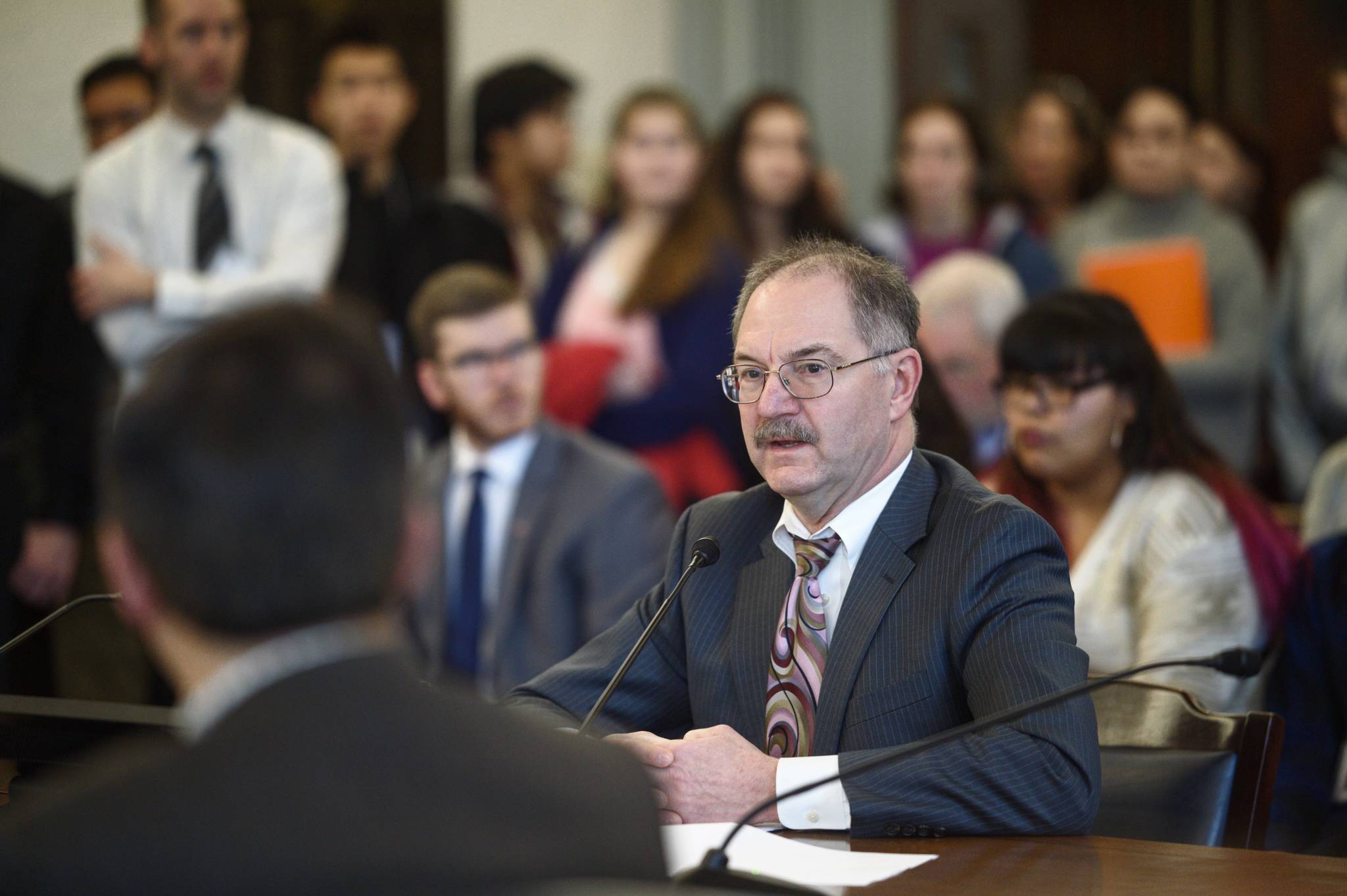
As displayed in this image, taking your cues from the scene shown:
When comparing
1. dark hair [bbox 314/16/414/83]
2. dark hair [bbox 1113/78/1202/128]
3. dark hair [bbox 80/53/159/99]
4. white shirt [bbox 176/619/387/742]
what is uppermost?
dark hair [bbox 314/16/414/83]

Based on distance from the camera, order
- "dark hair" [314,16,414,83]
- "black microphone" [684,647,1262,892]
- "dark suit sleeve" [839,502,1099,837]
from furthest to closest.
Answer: "dark hair" [314,16,414,83] → "dark suit sleeve" [839,502,1099,837] → "black microphone" [684,647,1262,892]

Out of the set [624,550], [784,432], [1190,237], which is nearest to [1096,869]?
[784,432]

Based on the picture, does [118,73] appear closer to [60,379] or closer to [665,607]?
[60,379]

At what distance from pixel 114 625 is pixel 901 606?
2.83 meters

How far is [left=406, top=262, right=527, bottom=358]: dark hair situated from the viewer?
3.52 metres

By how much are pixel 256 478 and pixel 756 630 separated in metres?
1.12

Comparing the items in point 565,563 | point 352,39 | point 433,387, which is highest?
point 352,39

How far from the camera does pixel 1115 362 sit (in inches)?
108

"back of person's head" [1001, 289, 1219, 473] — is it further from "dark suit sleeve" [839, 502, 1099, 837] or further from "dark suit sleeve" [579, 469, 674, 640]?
"dark suit sleeve" [839, 502, 1099, 837]

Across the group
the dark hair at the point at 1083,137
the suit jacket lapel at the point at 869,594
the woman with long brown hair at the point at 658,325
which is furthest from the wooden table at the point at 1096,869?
the dark hair at the point at 1083,137

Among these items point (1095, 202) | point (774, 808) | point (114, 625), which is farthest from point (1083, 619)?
point (114, 625)

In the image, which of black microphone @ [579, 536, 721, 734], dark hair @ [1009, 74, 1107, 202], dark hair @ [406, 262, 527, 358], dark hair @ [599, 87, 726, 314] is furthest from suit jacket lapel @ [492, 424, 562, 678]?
dark hair @ [1009, 74, 1107, 202]

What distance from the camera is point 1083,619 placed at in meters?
2.75

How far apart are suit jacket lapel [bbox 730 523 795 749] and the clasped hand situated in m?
0.19
